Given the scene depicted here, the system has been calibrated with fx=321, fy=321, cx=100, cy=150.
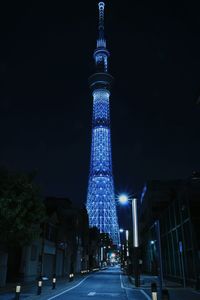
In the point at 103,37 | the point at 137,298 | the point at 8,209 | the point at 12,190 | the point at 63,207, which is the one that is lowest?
the point at 137,298

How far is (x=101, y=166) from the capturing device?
133m

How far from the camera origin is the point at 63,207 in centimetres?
7150

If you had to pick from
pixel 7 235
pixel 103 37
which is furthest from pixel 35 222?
pixel 103 37

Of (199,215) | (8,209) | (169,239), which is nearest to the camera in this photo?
(8,209)

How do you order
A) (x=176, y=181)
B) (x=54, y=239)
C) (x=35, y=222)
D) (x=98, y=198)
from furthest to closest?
(x=98, y=198)
(x=176, y=181)
(x=54, y=239)
(x=35, y=222)

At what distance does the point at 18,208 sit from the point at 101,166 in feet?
363

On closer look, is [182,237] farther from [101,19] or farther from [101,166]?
[101,19]

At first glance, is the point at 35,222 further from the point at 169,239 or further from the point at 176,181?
the point at 176,181

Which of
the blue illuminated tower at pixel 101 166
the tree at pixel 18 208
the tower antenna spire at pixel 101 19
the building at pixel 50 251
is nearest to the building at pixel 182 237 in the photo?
the tree at pixel 18 208

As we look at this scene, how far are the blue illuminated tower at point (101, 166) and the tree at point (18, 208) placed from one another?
10610 centimetres

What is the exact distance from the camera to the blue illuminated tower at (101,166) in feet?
433

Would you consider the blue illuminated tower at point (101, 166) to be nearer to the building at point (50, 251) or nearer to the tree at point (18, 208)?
the building at point (50, 251)

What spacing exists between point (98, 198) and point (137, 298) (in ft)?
377

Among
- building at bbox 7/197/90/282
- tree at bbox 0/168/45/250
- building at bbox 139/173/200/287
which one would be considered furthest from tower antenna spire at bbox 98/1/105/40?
tree at bbox 0/168/45/250
